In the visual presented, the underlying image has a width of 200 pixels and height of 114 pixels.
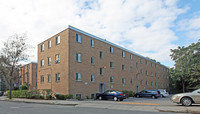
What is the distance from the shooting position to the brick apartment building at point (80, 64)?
2477 cm

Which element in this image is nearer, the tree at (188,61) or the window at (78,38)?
the window at (78,38)

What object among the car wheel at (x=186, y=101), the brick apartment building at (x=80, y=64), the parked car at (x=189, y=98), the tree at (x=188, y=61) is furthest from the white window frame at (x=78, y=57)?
the tree at (x=188, y=61)

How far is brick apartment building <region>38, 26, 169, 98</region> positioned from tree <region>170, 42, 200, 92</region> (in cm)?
1592

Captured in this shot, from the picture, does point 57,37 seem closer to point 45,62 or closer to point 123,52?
point 45,62

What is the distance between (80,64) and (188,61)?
1220 inches

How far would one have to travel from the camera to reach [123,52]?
37500mm

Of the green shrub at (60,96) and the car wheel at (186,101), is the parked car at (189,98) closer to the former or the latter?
the car wheel at (186,101)

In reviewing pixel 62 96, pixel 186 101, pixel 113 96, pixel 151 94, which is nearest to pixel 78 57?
pixel 62 96

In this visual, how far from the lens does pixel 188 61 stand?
4581cm

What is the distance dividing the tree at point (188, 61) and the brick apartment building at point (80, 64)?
15919mm

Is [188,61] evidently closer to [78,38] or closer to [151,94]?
[151,94]

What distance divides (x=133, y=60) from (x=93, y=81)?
16360 millimetres

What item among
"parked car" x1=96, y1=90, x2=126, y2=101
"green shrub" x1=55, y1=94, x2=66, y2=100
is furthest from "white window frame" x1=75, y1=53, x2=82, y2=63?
"parked car" x1=96, y1=90, x2=126, y2=101

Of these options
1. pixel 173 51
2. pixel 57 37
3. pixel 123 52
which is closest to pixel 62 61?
pixel 57 37
